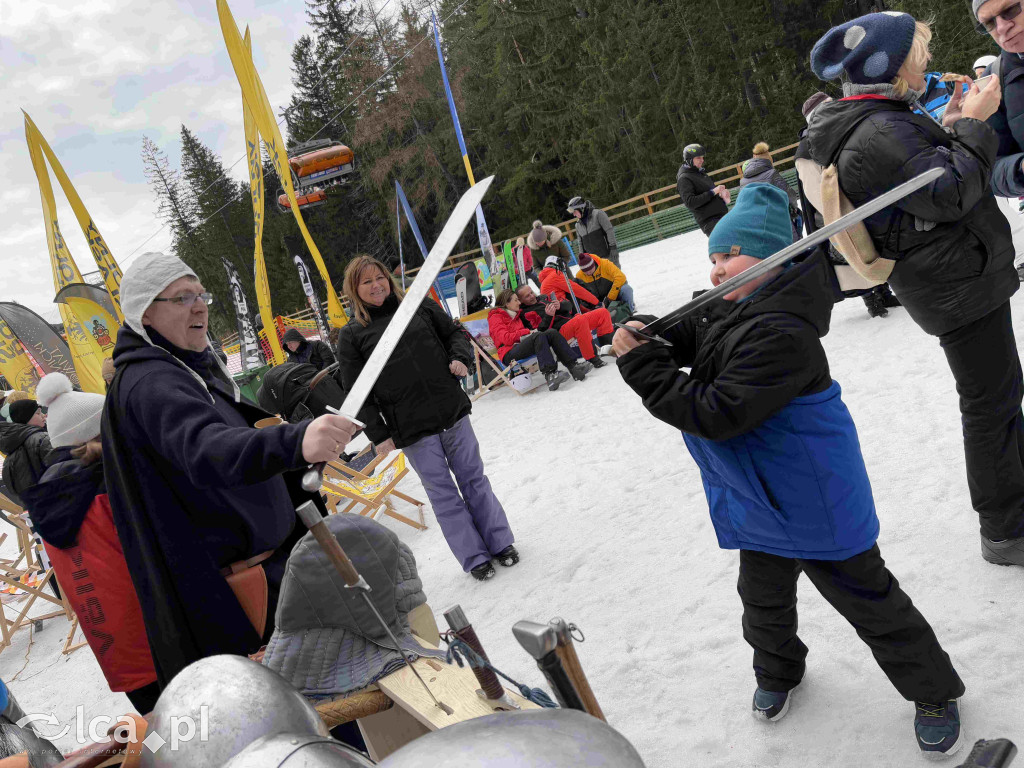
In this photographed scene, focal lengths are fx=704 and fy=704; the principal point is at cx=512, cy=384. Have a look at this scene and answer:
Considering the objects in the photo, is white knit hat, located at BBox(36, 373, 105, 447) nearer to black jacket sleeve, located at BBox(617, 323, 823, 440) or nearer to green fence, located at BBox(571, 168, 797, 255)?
black jacket sleeve, located at BBox(617, 323, 823, 440)

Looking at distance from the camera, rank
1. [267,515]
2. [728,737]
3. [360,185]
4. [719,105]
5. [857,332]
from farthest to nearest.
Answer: [360,185] < [719,105] < [857,332] < [728,737] < [267,515]

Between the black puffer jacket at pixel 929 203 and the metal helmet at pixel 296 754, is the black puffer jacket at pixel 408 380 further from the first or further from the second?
the metal helmet at pixel 296 754

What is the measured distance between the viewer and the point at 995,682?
7.28 ft

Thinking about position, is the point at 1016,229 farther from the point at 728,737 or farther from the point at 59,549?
the point at 59,549

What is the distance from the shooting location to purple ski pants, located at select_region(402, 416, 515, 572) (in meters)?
4.19

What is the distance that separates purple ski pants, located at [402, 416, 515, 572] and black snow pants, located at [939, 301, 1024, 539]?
2.51 metres

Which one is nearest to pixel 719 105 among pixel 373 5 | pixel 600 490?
pixel 373 5

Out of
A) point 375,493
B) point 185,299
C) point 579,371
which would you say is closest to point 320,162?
point 579,371

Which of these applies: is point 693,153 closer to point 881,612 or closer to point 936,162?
point 936,162

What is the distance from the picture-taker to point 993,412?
246cm

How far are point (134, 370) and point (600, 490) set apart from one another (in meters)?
3.56

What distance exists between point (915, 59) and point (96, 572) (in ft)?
10.3

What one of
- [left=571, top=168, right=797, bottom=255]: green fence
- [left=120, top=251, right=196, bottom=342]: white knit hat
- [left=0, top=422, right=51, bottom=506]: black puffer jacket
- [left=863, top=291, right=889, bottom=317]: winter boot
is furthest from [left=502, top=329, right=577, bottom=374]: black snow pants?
[left=571, top=168, right=797, bottom=255]: green fence

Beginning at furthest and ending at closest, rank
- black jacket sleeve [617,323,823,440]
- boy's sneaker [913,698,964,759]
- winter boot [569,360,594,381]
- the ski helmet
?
1. the ski helmet
2. winter boot [569,360,594,381]
3. boy's sneaker [913,698,964,759]
4. black jacket sleeve [617,323,823,440]
